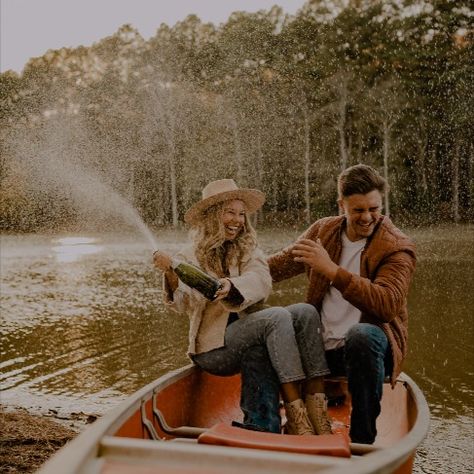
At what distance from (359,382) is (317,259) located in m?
0.64

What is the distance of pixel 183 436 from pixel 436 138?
115ft

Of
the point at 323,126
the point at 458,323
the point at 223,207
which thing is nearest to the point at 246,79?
the point at 323,126

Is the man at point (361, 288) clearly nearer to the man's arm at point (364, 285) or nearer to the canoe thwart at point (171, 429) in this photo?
the man's arm at point (364, 285)

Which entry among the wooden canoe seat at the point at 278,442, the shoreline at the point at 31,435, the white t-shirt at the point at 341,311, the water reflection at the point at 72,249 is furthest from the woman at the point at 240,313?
the water reflection at the point at 72,249

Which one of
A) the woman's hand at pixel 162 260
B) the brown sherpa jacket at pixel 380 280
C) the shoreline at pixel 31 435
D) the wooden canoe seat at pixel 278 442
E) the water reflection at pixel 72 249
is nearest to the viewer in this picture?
the wooden canoe seat at pixel 278 442

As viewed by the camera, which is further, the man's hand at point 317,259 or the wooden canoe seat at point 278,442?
the man's hand at point 317,259

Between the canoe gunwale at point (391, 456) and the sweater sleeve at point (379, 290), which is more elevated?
the sweater sleeve at point (379, 290)

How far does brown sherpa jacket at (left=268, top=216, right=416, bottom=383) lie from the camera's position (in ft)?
11.8

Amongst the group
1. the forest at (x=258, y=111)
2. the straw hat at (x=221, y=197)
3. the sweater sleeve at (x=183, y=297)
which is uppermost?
the forest at (x=258, y=111)

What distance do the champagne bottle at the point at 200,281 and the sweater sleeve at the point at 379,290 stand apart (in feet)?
2.01

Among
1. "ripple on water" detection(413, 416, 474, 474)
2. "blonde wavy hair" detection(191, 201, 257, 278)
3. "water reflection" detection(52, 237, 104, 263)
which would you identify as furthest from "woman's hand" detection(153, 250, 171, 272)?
"water reflection" detection(52, 237, 104, 263)

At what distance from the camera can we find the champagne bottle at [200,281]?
3670mm

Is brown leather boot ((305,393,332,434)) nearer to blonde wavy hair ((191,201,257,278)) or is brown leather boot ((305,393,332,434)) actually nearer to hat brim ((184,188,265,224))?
blonde wavy hair ((191,201,257,278))

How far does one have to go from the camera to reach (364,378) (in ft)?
11.6
